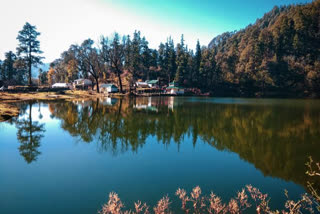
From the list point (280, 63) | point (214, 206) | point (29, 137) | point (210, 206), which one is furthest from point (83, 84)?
point (280, 63)

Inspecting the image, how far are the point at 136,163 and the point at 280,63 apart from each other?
94.6m

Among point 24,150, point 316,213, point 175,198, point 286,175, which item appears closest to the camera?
point 316,213

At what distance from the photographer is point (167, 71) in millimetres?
88188

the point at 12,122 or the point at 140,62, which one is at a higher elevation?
the point at 140,62

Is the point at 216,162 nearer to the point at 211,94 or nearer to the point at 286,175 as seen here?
the point at 286,175

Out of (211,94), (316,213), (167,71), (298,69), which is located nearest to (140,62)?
(167,71)

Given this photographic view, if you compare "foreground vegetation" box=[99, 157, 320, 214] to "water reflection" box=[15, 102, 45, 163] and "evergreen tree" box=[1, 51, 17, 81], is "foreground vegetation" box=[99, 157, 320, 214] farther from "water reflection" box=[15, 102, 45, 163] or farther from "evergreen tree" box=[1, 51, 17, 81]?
"evergreen tree" box=[1, 51, 17, 81]

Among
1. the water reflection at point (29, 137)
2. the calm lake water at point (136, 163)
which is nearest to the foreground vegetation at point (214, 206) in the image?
the calm lake water at point (136, 163)

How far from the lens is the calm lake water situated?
634cm

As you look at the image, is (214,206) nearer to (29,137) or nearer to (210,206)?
(210,206)

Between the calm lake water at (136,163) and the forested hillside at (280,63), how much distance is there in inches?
2864

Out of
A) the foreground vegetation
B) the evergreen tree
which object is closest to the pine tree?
the evergreen tree

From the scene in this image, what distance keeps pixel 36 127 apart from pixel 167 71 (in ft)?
248

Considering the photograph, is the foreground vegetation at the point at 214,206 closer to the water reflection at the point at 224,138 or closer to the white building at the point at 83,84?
the water reflection at the point at 224,138
